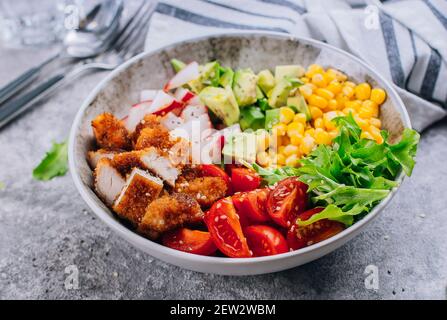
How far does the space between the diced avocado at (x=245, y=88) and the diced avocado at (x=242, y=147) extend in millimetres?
275

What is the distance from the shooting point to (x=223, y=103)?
Answer: 2.84 m

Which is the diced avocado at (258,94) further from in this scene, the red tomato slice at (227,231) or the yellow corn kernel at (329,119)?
the red tomato slice at (227,231)

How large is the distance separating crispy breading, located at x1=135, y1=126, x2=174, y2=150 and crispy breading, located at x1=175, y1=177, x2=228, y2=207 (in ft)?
0.77

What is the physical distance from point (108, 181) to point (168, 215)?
38cm

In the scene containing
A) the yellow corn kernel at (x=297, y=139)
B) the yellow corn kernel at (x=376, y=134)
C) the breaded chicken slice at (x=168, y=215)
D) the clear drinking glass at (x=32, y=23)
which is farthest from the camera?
the clear drinking glass at (x=32, y=23)

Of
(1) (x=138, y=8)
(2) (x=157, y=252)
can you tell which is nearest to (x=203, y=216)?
(2) (x=157, y=252)

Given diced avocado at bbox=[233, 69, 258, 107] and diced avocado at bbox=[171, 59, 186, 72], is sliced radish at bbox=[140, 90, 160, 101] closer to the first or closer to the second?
diced avocado at bbox=[171, 59, 186, 72]

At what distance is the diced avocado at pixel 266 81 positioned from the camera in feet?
9.86

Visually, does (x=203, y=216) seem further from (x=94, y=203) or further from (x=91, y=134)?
(x=91, y=134)

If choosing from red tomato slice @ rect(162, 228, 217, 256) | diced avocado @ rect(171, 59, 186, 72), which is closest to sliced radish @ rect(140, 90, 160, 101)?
diced avocado @ rect(171, 59, 186, 72)

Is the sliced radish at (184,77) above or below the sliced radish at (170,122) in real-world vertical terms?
above

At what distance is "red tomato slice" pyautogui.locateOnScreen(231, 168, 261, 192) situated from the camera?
2441 mm

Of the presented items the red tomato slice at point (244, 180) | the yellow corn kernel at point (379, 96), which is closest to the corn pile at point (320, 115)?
the yellow corn kernel at point (379, 96)

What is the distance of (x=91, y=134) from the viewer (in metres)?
2.76
